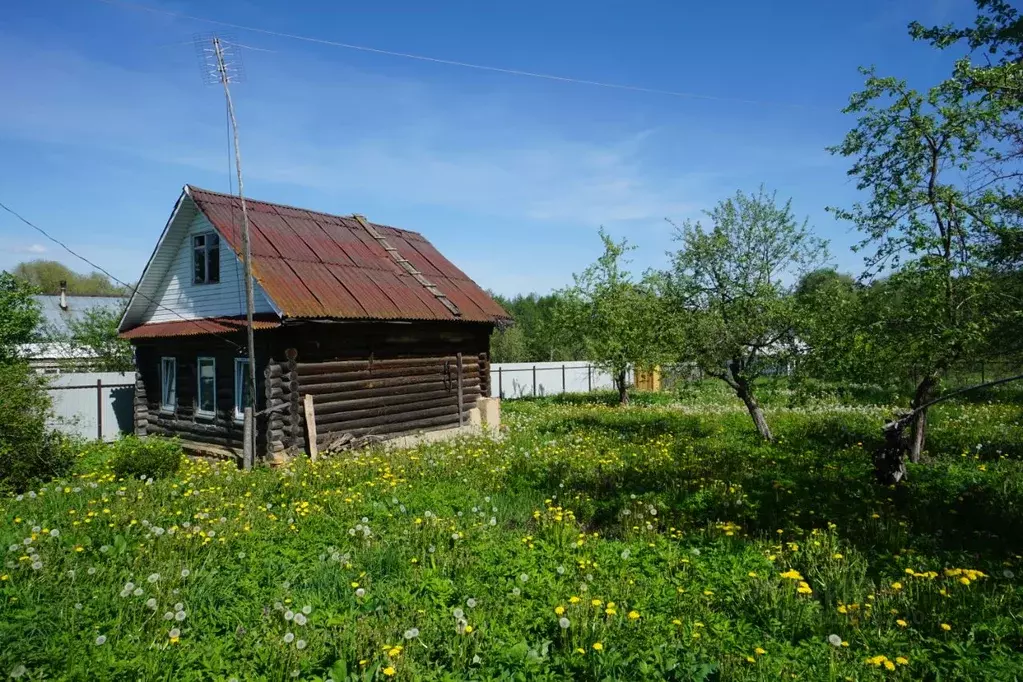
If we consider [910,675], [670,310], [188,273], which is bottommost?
[910,675]

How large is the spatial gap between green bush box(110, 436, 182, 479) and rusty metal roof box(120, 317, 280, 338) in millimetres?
3054

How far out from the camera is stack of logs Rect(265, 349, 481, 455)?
1414 cm

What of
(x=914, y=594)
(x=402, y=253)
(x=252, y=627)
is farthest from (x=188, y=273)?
(x=914, y=594)

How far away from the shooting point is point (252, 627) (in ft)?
16.7

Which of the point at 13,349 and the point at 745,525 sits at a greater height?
the point at 13,349

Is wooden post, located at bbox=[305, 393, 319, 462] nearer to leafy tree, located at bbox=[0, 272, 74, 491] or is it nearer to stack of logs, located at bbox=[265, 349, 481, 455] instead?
stack of logs, located at bbox=[265, 349, 481, 455]

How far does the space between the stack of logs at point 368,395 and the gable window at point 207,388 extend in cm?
279

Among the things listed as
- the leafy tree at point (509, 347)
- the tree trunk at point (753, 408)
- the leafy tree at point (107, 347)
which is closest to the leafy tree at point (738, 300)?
the tree trunk at point (753, 408)

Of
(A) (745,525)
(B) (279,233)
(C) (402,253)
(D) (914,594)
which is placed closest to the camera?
(D) (914,594)

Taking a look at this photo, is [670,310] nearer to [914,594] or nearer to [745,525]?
[745,525]

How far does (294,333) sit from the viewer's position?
14.4 meters

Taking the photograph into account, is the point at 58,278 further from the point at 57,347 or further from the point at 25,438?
the point at 25,438

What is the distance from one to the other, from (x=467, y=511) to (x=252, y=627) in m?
3.85

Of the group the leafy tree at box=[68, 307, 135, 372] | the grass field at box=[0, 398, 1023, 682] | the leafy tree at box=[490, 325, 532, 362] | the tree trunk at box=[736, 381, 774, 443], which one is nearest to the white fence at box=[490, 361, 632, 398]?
the leafy tree at box=[490, 325, 532, 362]
